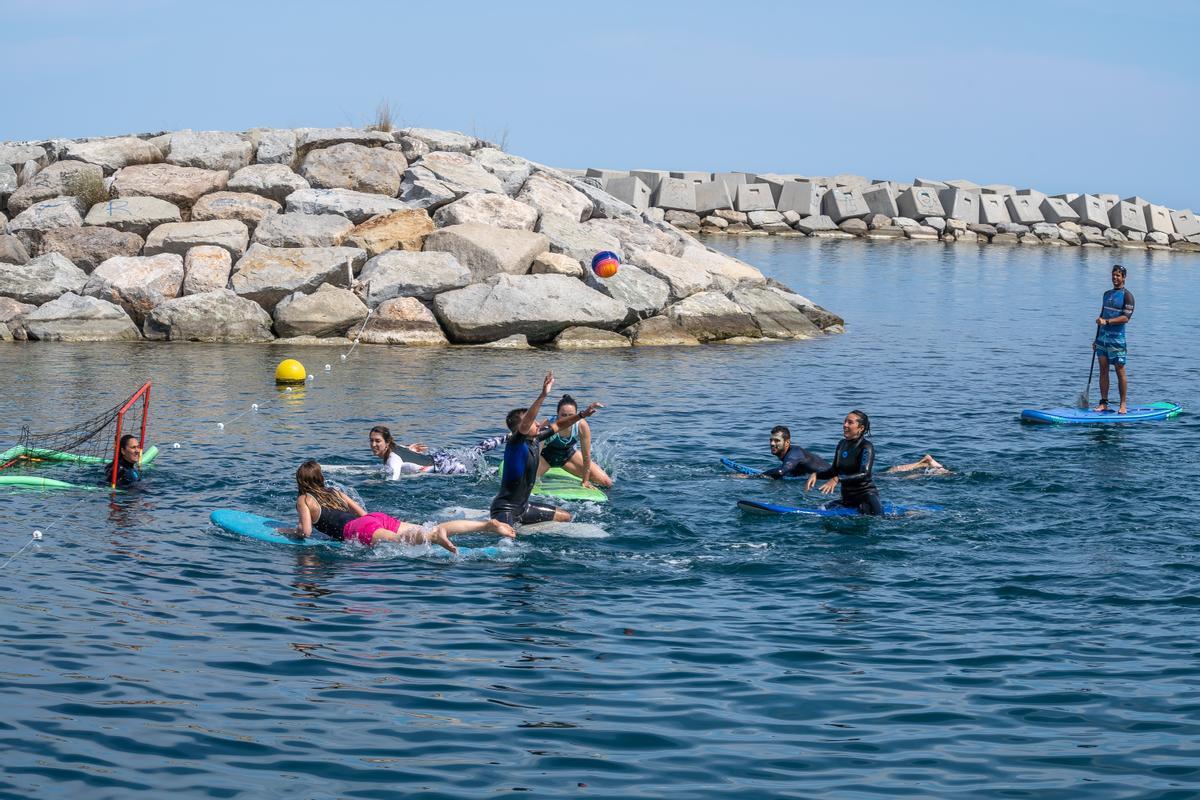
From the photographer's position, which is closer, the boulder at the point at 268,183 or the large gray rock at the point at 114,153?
the boulder at the point at 268,183

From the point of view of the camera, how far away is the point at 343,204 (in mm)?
34625

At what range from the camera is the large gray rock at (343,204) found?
34.6 metres

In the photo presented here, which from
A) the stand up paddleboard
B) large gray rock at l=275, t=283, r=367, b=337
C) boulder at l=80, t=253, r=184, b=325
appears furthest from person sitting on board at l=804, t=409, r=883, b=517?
boulder at l=80, t=253, r=184, b=325

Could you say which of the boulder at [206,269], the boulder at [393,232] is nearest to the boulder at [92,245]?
the boulder at [206,269]

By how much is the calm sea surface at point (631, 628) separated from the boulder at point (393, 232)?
10836mm

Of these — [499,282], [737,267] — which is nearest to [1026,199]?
[737,267]

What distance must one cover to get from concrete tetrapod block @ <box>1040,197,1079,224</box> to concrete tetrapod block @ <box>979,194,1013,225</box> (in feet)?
9.32

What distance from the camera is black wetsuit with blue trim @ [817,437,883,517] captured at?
1562cm

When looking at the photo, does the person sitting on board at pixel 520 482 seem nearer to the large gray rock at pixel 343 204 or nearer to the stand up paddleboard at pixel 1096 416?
the stand up paddleboard at pixel 1096 416

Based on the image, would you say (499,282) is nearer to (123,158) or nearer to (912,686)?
(123,158)

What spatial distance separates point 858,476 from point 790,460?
2521mm

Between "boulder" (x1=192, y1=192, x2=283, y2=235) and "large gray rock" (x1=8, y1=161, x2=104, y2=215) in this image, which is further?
"large gray rock" (x1=8, y1=161, x2=104, y2=215)

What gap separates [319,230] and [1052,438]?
20.0 m

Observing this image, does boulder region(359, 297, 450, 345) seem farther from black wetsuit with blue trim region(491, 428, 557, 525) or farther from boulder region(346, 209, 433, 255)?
black wetsuit with blue trim region(491, 428, 557, 525)
